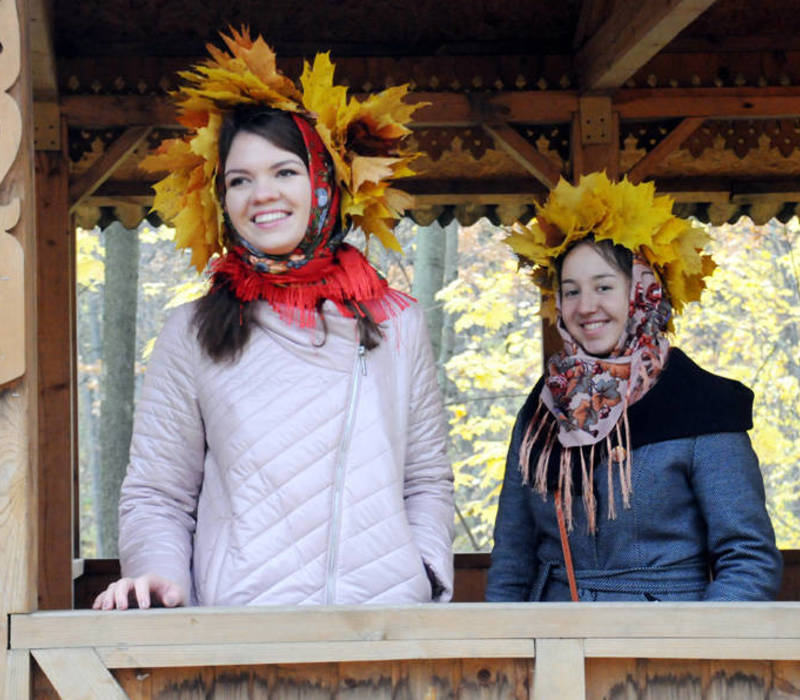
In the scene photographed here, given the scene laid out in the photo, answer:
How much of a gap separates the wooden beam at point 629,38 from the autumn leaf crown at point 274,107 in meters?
2.16

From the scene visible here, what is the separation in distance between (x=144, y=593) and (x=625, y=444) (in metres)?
1.27

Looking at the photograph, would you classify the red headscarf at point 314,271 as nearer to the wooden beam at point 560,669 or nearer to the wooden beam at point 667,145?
the wooden beam at point 560,669

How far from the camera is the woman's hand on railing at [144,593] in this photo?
249 cm

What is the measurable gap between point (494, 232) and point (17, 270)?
14.2 m

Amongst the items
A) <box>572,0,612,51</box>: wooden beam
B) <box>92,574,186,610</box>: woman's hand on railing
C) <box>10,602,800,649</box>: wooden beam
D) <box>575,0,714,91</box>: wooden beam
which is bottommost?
<box>10,602,800,649</box>: wooden beam

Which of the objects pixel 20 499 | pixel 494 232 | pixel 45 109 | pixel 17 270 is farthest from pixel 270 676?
pixel 494 232

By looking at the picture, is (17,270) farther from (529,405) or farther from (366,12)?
(366,12)

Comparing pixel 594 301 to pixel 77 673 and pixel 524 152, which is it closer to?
pixel 77 673

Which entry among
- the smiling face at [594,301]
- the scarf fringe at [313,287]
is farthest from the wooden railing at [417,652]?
the smiling face at [594,301]

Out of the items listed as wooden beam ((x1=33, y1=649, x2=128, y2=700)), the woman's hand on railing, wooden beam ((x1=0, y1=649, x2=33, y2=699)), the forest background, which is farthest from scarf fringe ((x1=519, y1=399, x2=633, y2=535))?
the forest background

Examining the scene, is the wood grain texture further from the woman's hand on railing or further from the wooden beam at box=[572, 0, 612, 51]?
the wooden beam at box=[572, 0, 612, 51]

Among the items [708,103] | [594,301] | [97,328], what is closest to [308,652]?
[594,301]

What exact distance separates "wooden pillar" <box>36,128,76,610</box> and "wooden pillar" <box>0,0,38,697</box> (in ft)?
12.5

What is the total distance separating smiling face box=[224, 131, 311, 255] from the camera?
2711 millimetres
